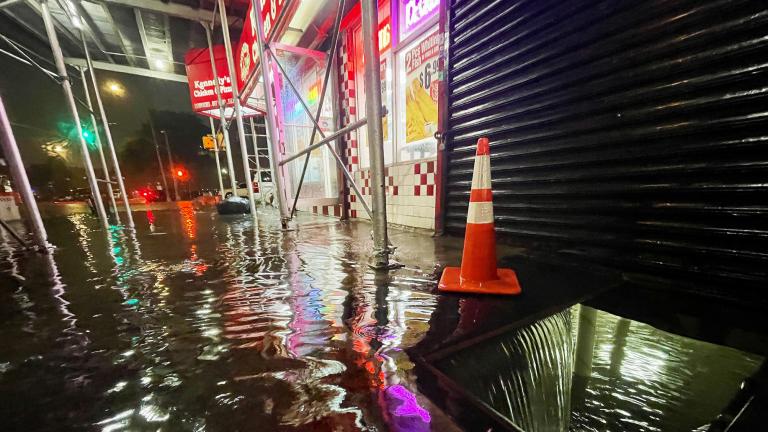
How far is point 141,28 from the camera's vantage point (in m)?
6.91

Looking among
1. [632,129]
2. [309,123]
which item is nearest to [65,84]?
[309,123]

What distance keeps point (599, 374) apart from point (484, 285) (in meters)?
0.67

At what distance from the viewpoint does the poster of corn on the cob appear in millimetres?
3127

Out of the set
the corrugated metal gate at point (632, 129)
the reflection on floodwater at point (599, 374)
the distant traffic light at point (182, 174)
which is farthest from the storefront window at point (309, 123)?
the distant traffic light at point (182, 174)

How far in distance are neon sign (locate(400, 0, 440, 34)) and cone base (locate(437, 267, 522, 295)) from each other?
2924 mm

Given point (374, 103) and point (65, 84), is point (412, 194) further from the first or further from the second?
point (65, 84)

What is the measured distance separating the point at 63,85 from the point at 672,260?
6520 millimetres

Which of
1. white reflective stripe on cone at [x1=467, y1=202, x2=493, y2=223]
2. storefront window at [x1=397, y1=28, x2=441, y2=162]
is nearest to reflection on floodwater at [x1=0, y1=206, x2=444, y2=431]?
white reflective stripe on cone at [x1=467, y1=202, x2=493, y2=223]

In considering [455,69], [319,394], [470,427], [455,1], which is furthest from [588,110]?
[319,394]

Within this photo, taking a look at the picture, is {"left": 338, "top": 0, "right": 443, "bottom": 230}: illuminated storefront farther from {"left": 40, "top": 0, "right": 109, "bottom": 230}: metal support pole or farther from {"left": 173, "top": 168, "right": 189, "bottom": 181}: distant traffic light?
{"left": 173, "top": 168, "right": 189, "bottom": 181}: distant traffic light

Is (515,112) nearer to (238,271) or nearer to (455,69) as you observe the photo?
(455,69)

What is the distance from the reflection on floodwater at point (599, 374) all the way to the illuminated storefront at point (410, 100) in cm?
194

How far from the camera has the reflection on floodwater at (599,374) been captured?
2.89 ft

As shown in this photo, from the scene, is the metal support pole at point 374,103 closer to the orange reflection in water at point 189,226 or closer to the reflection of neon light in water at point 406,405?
the reflection of neon light in water at point 406,405
